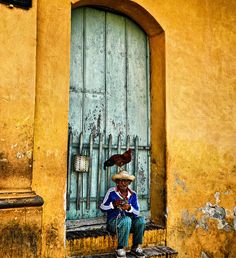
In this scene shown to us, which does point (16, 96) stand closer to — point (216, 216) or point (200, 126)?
point (200, 126)

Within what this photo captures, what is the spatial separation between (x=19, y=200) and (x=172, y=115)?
2.40m

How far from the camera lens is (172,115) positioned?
5.02m

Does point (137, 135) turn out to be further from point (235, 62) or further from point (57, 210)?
point (235, 62)

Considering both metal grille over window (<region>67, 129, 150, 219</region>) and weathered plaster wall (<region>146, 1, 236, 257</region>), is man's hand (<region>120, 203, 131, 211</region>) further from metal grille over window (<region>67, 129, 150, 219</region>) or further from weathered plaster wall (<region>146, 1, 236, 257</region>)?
weathered plaster wall (<region>146, 1, 236, 257</region>)

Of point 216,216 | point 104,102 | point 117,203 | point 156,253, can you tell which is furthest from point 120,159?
point 216,216

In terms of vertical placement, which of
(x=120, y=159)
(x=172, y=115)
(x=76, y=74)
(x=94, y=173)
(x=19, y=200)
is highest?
(x=76, y=74)

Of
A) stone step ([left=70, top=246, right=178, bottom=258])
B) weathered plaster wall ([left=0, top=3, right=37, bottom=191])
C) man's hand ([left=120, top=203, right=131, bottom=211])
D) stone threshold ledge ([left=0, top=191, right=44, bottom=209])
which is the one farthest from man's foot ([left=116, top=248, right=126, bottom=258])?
weathered plaster wall ([left=0, top=3, right=37, bottom=191])

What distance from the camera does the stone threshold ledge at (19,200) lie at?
346 centimetres

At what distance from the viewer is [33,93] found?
3.82 meters

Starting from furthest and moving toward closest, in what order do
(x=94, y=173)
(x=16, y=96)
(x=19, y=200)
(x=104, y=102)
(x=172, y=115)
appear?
1. (x=172, y=115)
2. (x=104, y=102)
3. (x=94, y=173)
4. (x=16, y=96)
5. (x=19, y=200)

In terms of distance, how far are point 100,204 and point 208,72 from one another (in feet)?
8.03

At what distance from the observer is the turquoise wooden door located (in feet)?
15.2

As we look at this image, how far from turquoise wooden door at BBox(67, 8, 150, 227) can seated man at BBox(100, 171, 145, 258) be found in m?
0.34

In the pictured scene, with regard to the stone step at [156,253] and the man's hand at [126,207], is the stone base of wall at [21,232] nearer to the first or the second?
the stone step at [156,253]
